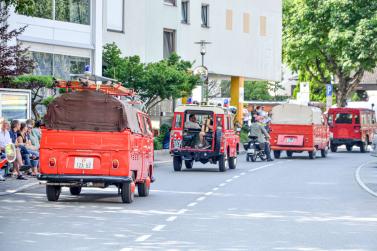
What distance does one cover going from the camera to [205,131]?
119ft

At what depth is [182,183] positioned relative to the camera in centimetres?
2948

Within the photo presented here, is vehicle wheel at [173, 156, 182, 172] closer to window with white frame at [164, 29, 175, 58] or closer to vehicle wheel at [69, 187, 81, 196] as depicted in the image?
vehicle wheel at [69, 187, 81, 196]

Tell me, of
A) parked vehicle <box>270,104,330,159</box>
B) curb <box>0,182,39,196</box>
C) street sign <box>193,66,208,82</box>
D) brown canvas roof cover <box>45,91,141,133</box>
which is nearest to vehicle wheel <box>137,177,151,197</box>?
brown canvas roof cover <box>45,91,141,133</box>

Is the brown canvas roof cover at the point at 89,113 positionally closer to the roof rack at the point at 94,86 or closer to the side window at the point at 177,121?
the roof rack at the point at 94,86

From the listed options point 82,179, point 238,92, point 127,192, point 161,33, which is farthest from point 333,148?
point 82,179

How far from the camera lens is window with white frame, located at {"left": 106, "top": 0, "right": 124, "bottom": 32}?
167 feet

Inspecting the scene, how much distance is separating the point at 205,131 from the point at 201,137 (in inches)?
13.4

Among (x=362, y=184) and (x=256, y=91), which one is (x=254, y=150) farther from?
(x=256, y=91)

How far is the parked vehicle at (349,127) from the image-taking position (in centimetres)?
5822

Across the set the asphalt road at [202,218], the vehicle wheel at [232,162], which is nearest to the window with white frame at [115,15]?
the vehicle wheel at [232,162]

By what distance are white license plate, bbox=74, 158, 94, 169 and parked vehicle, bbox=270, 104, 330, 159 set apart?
2662 cm

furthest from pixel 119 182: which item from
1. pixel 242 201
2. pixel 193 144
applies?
pixel 193 144

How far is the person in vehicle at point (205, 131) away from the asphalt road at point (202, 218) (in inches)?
198

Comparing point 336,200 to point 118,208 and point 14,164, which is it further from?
point 14,164
